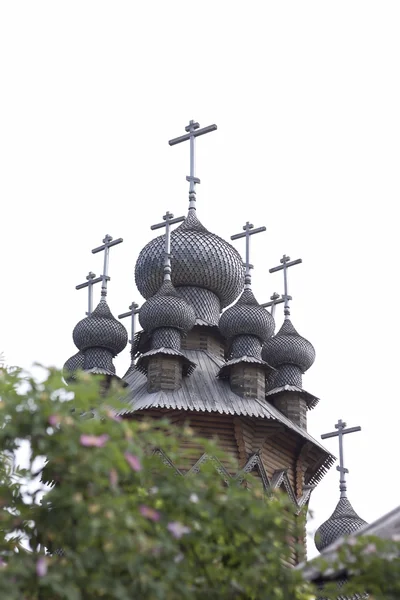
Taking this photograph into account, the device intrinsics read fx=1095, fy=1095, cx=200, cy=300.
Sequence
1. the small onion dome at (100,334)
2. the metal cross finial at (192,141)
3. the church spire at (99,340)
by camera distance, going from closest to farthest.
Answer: the church spire at (99,340), the small onion dome at (100,334), the metal cross finial at (192,141)

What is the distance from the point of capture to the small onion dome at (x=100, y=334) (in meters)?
21.2

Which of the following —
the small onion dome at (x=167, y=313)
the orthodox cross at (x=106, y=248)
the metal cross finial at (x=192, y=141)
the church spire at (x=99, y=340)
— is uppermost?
the metal cross finial at (x=192, y=141)

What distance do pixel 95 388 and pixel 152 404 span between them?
42.7ft

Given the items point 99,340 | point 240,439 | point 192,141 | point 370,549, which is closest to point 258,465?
point 240,439

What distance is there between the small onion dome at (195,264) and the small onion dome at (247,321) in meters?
1.48

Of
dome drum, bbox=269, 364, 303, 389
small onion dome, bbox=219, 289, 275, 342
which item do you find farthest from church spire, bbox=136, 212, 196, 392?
dome drum, bbox=269, 364, 303, 389

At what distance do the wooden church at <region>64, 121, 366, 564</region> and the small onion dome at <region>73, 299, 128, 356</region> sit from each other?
0.06 feet

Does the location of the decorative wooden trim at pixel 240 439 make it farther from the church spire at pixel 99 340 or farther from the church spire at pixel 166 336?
the church spire at pixel 99 340

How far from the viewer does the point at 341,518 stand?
834 inches

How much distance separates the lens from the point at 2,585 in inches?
178

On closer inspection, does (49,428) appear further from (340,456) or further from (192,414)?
(340,456)

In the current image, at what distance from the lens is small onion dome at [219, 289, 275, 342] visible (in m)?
19.9

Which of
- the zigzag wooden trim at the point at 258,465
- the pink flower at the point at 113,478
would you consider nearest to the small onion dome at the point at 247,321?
the zigzag wooden trim at the point at 258,465

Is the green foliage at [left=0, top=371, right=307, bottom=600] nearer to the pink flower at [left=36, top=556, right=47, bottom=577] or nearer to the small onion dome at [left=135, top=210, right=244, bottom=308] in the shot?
the pink flower at [left=36, top=556, right=47, bottom=577]
